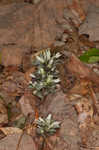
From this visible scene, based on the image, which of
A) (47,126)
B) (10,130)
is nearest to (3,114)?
(10,130)

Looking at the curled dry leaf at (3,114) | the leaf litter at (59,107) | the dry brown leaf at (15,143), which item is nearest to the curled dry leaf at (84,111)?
the leaf litter at (59,107)

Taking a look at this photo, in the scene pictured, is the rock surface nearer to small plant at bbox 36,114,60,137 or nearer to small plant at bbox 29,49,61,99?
small plant at bbox 29,49,61,99

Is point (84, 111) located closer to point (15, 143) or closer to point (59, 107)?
point (59, 107)

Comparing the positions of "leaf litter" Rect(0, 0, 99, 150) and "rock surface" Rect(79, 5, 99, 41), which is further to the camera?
"rock surface" Rect(79, 5, 99, 41)

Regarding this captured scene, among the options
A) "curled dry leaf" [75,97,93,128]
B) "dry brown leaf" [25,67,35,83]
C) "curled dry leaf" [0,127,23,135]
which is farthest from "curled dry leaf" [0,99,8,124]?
"curled dry leaf" [75,97,93,128]

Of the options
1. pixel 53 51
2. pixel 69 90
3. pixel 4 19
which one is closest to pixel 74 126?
pixel 69 90

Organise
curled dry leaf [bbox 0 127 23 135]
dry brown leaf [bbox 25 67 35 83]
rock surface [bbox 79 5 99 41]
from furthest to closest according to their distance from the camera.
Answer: rock surface [bbox 79 5 99 41], dry brown leaf [bbox 25 67 35 83], curled dry leaf [bbox 0 127 23 135]
